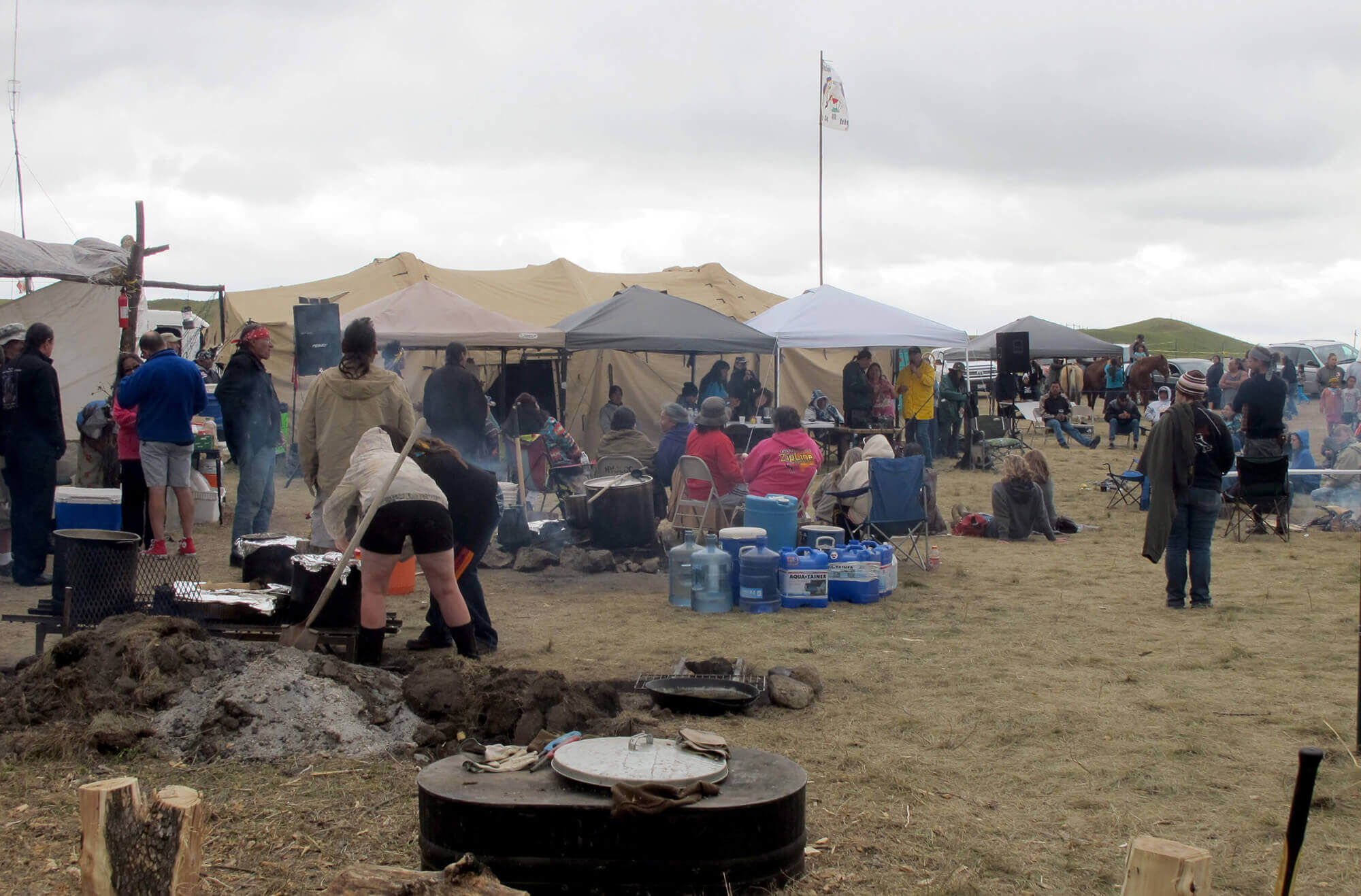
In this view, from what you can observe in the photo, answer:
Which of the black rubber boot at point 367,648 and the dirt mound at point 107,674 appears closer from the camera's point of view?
the dirt mound at point 107,674

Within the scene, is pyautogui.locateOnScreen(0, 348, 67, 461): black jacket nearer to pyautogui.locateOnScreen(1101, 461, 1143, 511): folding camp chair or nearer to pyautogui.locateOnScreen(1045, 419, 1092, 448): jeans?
pyautogui.locateOnScreen(1101, 461, 1143, 511): folding camp chair

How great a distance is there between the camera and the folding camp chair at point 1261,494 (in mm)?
10742

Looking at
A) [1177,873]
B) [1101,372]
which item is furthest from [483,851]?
[1101,372]

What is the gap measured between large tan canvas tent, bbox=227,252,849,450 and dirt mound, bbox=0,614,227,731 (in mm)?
12404

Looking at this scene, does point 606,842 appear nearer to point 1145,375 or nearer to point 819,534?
point 819,534

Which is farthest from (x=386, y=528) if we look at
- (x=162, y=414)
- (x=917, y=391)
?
(x=917, y=391)

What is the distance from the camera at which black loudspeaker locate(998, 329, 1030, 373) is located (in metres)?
21.2

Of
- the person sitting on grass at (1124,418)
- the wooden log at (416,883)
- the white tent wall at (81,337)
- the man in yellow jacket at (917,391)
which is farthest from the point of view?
the person sitting on grass at (1124,418)

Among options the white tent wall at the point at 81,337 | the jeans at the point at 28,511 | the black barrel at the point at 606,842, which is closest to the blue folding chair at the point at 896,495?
the black barrel at the point at 606,842

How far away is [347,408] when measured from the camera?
6352 mm

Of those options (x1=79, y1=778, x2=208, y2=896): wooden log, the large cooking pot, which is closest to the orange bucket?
the large cooking pot

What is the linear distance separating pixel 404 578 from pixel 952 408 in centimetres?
1234

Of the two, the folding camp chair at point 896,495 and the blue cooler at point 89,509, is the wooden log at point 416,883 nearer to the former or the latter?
the folding camp chair at point 896,495

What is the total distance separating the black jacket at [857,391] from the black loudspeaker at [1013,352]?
611cm
